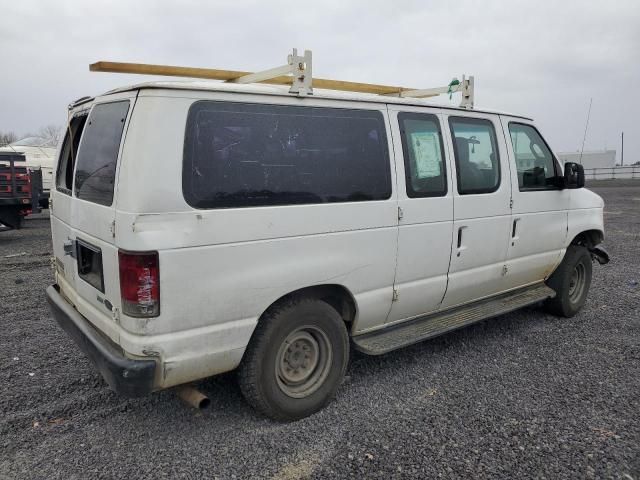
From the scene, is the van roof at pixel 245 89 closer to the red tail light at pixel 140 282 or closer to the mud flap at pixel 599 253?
the red tail light at pixel 140 282

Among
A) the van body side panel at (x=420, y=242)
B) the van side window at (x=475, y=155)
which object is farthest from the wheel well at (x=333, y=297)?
the van side window at (x=475, y=155)

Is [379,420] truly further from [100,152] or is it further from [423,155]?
[100,152]

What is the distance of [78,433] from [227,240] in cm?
156

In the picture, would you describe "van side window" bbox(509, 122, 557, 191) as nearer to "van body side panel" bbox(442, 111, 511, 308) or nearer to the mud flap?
"van body side panel" bbox(442, 111, 511, 308)

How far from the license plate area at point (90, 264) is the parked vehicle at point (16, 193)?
23.6ft

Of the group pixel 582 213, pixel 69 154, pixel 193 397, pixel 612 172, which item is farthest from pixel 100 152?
pixel 612 172

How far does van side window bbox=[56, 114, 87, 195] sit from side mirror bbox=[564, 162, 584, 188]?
433cm

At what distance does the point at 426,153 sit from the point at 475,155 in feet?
2.14

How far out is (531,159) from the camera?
4.94 metres

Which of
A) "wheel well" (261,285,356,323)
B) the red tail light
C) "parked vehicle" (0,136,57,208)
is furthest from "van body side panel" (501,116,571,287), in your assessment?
"parked vehicle" (0,136,57,208)

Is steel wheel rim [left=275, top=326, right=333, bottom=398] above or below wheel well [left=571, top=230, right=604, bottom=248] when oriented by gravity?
below

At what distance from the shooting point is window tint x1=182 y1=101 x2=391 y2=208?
291 cm

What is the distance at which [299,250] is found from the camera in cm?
322

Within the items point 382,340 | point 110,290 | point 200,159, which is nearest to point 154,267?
point 110,290
